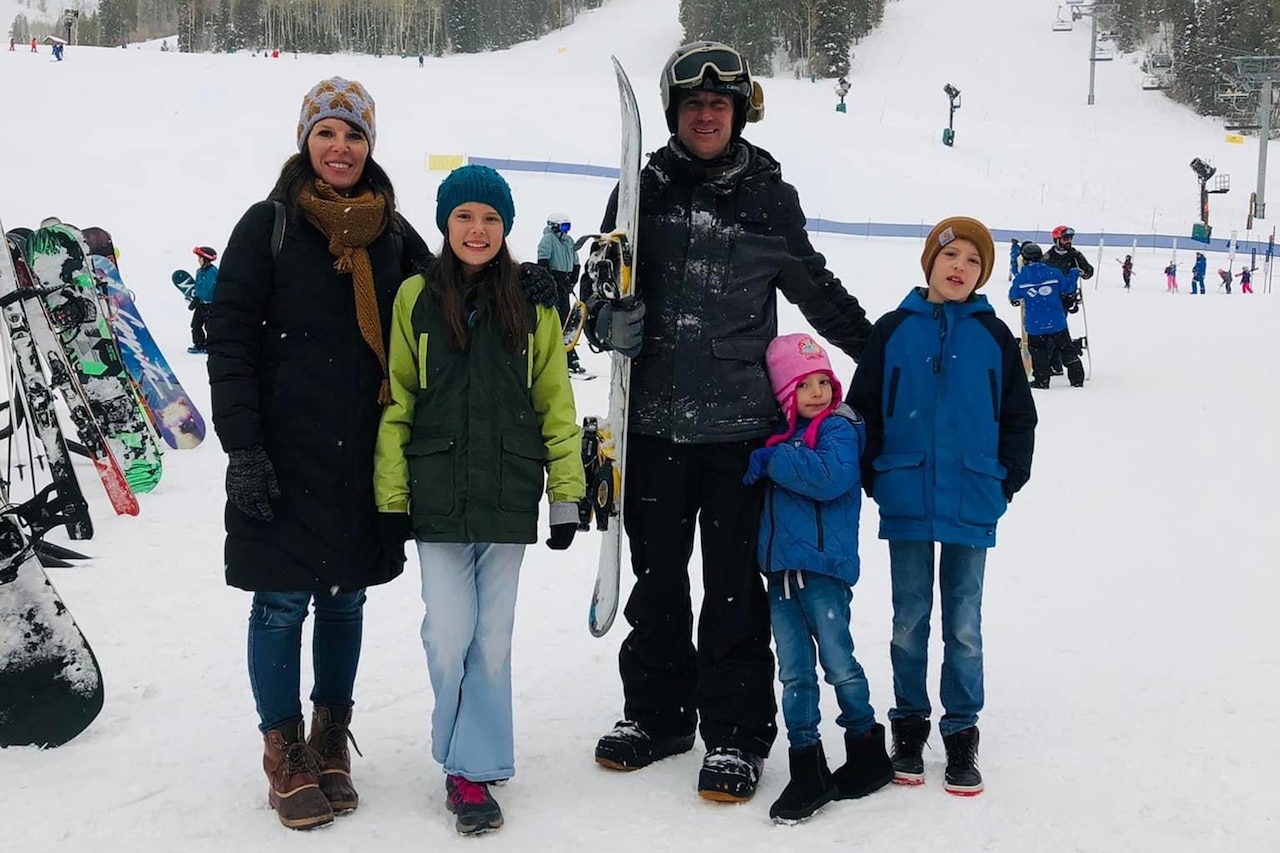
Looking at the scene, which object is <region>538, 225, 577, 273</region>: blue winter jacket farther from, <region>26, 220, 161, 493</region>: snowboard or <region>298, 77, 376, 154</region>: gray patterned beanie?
<region>298, 77, 376, 154</region>: gray patterned beanie

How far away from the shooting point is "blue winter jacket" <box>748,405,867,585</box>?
9.72 feet

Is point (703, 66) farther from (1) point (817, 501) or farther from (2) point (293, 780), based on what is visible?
(2) point (293, 780)

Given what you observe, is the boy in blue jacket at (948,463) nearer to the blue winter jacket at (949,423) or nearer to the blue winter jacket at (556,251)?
the blue winter jacket at (949,423)

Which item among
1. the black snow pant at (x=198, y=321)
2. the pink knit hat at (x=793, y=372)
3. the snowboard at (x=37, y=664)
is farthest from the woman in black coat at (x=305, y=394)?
the black snow pant at (x=198, y=321)

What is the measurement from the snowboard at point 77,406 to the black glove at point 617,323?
3.56m

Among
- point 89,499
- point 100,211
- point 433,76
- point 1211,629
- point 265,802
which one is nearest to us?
point 265,802

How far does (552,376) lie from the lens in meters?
2.91

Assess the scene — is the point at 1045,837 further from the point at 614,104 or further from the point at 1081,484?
the point at 614,104

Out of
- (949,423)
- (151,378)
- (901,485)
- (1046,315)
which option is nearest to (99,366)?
(151,378)

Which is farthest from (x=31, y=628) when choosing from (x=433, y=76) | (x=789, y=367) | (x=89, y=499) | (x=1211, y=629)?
(x=433, y=76)

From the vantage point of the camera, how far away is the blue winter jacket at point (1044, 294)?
34.4 ft

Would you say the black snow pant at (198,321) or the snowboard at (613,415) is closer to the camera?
the snowboard at (613,415)

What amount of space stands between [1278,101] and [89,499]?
56.5 meters

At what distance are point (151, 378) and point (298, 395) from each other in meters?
5.76
